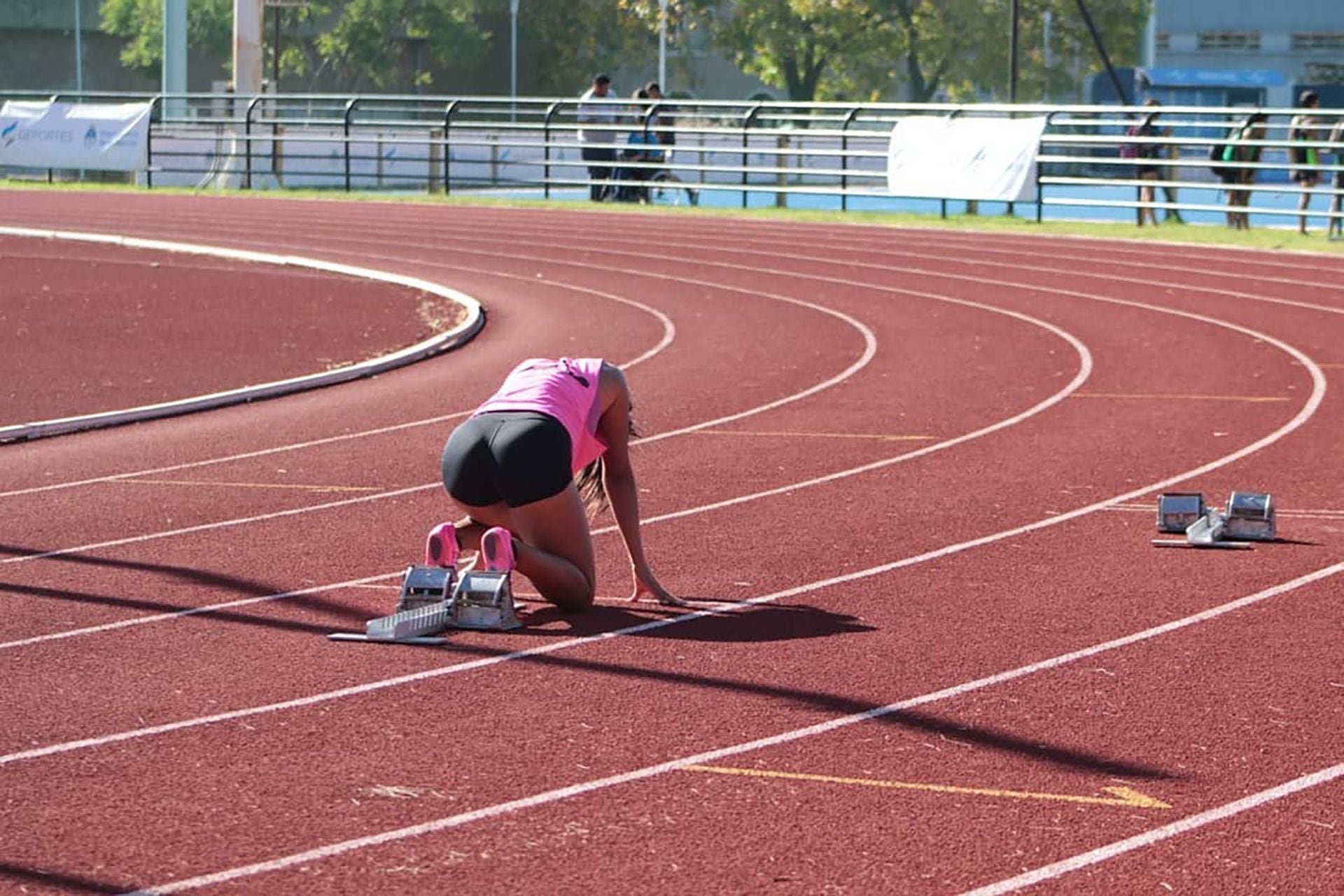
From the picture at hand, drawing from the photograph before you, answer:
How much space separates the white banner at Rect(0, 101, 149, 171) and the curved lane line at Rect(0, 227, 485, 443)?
16.1 metres

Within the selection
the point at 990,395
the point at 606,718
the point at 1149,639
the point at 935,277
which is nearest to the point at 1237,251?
the point at 935,277

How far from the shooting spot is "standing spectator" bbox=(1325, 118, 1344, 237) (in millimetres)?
24859

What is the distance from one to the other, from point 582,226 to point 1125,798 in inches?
945

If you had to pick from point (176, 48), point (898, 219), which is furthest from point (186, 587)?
point (176, 48)

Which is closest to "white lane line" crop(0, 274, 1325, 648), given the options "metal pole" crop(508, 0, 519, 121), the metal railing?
the metal railing

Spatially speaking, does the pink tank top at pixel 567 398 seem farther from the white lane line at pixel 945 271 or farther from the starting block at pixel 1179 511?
the white lane line at pixel 945 271

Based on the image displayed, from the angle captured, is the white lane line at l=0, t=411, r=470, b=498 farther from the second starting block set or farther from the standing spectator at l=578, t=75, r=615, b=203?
the standing spectator at l=578, t=75, r=615, b=203

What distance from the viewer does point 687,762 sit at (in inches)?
218

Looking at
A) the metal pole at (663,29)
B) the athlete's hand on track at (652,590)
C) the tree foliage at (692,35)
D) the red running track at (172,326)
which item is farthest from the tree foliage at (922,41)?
the athlete's hand on track at (652,590)

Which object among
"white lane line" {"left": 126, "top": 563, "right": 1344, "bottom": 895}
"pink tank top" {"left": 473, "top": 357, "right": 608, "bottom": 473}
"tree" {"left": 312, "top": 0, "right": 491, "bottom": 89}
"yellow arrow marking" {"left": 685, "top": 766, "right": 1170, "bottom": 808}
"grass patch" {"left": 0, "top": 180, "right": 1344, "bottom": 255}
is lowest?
"white lane line" {"left": 126, "top": 563, "right": 1344, "bottom": 895}

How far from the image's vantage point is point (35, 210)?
32.7 meters

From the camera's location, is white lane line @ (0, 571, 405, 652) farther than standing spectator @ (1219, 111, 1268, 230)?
No

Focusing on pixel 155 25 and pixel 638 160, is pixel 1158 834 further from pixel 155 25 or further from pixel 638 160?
pixel 155 25

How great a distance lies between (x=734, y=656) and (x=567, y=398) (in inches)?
43.4
